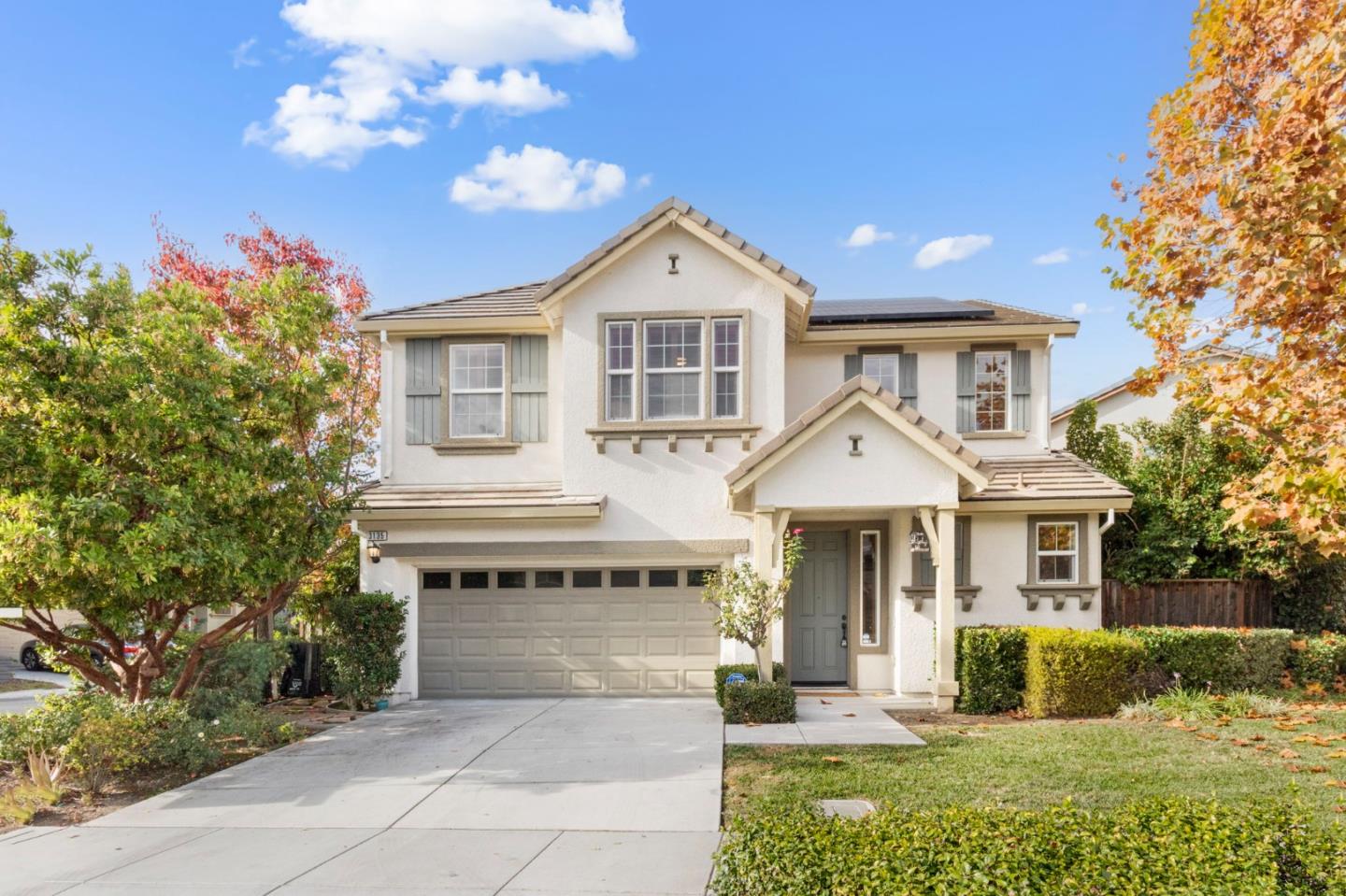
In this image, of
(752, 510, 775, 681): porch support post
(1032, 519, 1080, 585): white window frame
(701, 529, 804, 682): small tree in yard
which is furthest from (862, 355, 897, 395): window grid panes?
(701, 529, 804, 682): small tree in yard

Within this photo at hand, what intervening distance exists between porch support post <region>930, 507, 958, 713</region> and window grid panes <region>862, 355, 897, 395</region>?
3402mm

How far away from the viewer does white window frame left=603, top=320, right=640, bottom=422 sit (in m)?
13.7

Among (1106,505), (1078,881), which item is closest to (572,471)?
(1106,505)

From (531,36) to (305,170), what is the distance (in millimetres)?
4778

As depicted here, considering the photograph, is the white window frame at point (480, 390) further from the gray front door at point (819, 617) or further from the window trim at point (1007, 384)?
the window trim at point (1007, 384)

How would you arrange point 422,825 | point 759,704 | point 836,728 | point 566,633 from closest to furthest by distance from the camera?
1. point 422,825
2. point 836,728
3. point 759,704
4. point 566,633

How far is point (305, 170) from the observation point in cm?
1516

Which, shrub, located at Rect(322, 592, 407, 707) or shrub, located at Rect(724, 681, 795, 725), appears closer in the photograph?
shrub, located at Rect(724, 681, 795, 725)

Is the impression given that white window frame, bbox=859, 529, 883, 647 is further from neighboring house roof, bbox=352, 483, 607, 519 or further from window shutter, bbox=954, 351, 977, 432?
neighboring house roof, bbox=352, 483, 607, 519

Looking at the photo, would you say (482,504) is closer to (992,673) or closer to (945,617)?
(945,617)

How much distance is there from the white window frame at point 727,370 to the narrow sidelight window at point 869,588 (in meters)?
2.96

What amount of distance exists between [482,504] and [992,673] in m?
7.89

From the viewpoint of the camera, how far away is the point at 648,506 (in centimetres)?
1369

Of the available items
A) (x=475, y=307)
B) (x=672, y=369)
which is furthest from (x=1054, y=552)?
(x=475, y=307)
